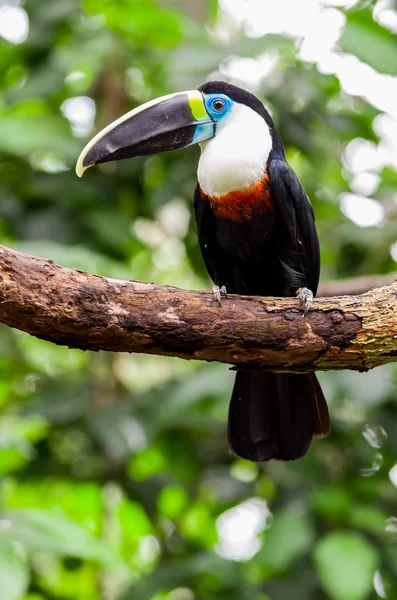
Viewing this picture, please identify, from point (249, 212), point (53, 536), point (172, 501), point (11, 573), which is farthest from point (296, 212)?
point (172, 501)

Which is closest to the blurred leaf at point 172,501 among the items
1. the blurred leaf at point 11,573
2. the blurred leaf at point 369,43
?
the blurred leaf at point 11,573

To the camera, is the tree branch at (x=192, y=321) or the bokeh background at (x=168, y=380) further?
the bokeh background at (x=168, y=380)

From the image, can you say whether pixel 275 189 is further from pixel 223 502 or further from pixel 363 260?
pixel 223 502

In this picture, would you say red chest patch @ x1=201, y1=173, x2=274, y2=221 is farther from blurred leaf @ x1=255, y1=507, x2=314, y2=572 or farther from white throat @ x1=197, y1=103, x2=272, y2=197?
blurred leaf @ x1=255, y1=507, x2=314, y2=572

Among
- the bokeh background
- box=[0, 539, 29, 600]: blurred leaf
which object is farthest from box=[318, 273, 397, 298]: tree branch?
box=[0, 539, 29, 600]: blurred leaf

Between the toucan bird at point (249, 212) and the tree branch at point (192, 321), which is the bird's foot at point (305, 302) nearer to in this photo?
the tree branch at point (192, 321)

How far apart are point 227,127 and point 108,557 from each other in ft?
5.11

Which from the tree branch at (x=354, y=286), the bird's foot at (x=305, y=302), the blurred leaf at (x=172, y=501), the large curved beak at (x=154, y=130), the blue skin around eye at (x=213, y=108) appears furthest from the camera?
the blurred leaf at (x=172, y=501)

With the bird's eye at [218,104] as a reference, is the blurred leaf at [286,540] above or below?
below

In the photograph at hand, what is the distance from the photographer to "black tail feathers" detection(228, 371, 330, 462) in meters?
2.96

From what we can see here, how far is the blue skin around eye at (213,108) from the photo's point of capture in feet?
10.3

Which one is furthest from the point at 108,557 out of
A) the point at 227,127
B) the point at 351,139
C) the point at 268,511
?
the point at 351,139

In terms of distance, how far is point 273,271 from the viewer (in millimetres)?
3094

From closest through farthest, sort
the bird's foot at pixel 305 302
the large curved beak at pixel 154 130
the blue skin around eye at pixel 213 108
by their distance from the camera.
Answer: the bird's foot at pixel 305 302 → the large curved beak at pixel 154 130 → the blue skin around eye at pixel 213 108
